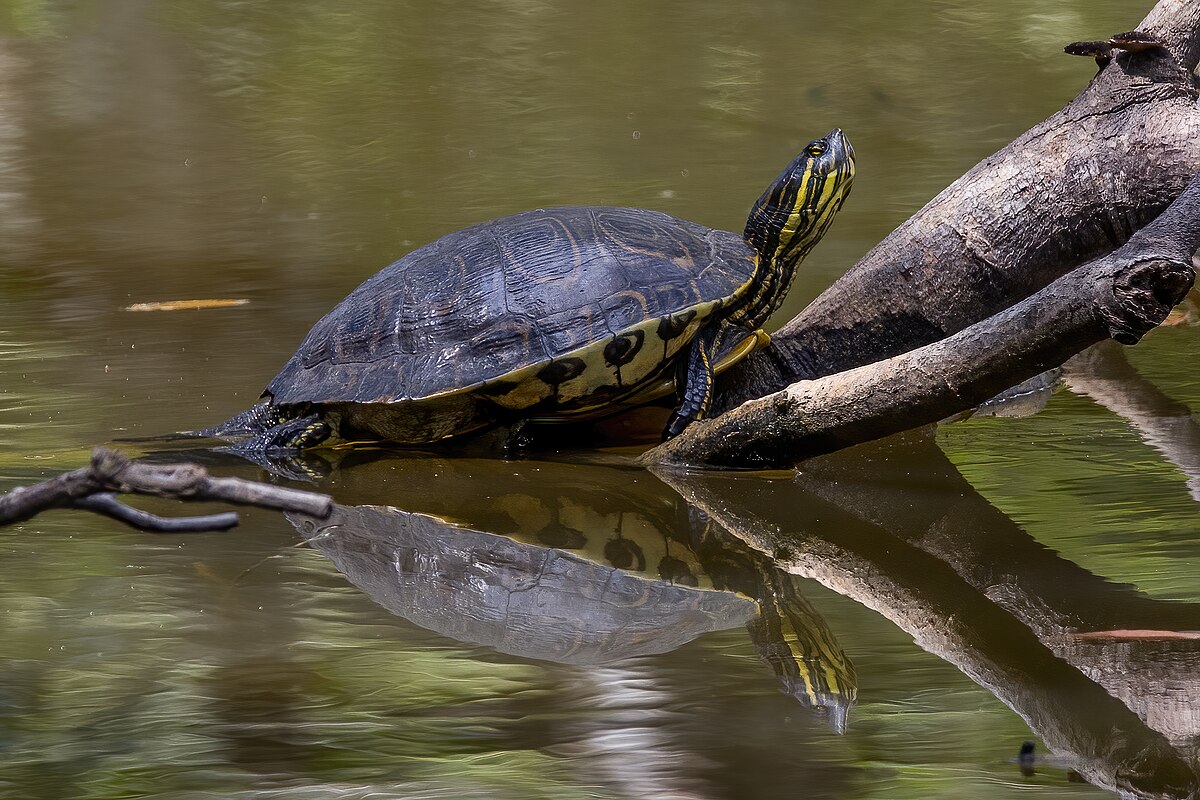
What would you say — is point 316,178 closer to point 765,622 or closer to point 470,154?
point 470,154

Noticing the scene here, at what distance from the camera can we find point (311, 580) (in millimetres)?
3086

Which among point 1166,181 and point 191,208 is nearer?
point 1166,181

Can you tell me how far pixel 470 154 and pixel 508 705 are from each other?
23.5 feet

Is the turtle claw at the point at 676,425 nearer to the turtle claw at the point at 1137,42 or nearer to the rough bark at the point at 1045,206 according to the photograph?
the rough bark at the point at 1045,206

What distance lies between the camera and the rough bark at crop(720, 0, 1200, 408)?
409cm

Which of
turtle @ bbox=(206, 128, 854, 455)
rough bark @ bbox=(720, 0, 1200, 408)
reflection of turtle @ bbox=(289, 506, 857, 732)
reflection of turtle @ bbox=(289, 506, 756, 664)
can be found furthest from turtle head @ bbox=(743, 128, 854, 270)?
reflection of turtle @ bbox=(289, 506, 756, 664)

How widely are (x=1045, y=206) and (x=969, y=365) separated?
1.12 metres

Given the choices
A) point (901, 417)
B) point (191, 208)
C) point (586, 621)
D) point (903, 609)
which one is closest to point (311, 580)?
point (586, 621)

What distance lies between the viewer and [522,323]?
402cm

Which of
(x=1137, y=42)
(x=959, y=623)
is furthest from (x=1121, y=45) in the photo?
(x=959, y=623)

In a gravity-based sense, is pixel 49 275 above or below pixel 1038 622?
below

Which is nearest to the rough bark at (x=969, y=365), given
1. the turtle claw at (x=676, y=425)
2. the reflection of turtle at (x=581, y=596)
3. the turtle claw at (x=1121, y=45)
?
the turtle claw at (x=676, y=425)

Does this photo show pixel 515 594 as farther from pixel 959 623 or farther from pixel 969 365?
pixel 969 365

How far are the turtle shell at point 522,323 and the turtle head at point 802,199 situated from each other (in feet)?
0.36
